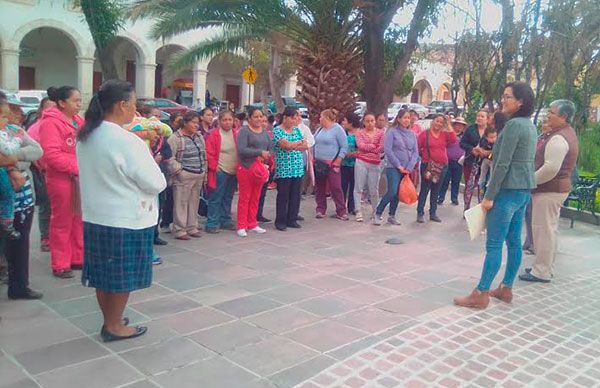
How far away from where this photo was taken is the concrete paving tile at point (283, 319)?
442 cm

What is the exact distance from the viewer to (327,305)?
493cm

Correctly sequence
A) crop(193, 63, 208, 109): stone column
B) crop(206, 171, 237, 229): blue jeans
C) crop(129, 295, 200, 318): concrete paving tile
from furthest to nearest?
crop(193, 63, 208, 109): stone column
crop(206, 171, 237, 229): blue jeans
crop(129, 295, 200, 318): concrete paving tile

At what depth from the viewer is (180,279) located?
552 cm

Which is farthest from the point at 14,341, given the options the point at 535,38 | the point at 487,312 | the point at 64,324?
the point at 535,38

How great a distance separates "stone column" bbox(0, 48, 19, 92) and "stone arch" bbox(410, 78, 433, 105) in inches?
1279

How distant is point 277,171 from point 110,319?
413cm

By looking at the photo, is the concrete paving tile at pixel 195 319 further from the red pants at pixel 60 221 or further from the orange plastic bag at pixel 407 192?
the orange plastic bag at pixel 407 192

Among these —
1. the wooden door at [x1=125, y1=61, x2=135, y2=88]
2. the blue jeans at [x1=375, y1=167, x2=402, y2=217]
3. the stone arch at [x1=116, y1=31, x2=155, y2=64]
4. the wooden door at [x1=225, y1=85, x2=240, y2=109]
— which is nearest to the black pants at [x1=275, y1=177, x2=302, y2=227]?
the blue jeans at [x1=375, y1=167, x2=402, y2=217]

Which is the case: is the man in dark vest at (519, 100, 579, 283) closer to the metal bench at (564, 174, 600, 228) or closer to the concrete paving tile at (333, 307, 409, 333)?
the concrete paving tile at (333, 307, 409, 333)

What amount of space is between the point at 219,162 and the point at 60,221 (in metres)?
2.48

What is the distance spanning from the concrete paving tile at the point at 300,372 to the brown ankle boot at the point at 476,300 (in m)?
1.64

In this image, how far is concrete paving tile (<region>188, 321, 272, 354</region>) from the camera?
404cm

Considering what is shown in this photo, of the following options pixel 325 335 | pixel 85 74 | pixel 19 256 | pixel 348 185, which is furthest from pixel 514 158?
pixel 85 74

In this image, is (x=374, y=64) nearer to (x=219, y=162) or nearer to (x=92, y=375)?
(x=219, y=162)
